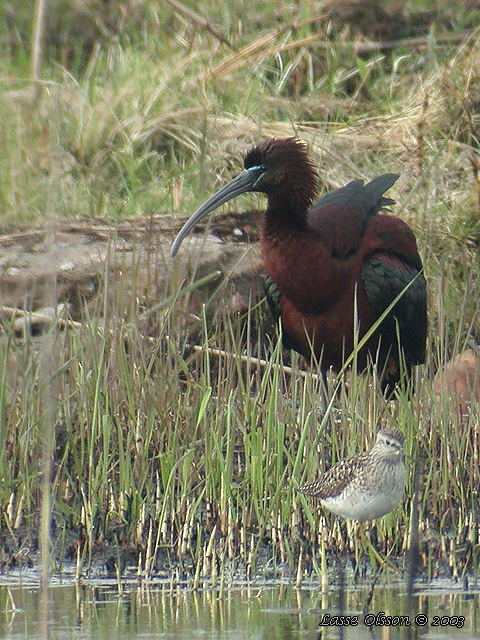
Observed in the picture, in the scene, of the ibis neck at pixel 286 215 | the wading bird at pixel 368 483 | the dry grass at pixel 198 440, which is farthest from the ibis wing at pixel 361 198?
the wading bird at pixel 368 483

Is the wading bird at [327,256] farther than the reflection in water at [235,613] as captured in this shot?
Yes

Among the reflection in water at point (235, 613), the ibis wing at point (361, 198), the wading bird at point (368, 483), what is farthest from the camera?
the ibis wing at point (361, 198)

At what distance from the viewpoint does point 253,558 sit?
375 cm

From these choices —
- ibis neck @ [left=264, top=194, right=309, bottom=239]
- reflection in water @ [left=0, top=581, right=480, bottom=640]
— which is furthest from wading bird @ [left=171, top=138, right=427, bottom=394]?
reflection in water @ [left=0, top=581, right=480, bottom=640]

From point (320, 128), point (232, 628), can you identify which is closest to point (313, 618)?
point (232, 628)

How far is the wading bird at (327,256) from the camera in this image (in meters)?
4.99

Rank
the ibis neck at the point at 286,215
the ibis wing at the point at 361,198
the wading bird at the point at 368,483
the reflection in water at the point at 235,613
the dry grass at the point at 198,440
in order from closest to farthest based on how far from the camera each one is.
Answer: the reflection in water at the point at 235,613, the wading bird at the point at 368,483, the dry grass at the point at 198,440, the ibis neck at the point at 286,215, the ibis wing at the point at 361,198

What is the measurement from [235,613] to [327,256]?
1.95m

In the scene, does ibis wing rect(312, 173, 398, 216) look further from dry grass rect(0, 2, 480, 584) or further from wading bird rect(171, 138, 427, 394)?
Result: dry grass rect(0, 2, 480, 584)

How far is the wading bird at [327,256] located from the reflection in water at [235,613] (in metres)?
1.49

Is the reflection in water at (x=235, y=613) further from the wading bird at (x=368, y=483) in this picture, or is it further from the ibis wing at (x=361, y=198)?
the ibis wing at (x=361, y=198)

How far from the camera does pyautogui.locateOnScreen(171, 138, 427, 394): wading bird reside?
4988 millimetres

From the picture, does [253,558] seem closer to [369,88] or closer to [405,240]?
[405,240]

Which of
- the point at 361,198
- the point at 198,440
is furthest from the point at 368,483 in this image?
the point at 361,198
